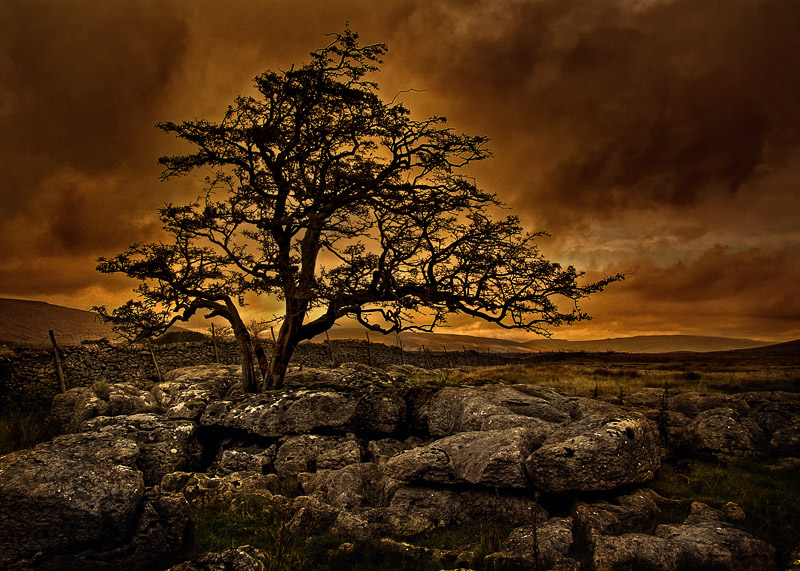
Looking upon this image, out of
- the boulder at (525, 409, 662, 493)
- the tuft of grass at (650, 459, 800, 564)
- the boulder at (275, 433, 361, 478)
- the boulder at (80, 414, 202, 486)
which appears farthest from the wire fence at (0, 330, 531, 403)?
the tuft of grass at (650, 459, 800, 564)

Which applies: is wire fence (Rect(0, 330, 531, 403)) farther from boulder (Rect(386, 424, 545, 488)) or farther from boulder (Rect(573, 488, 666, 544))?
boulder (Rect(573, 488, 666, 544))

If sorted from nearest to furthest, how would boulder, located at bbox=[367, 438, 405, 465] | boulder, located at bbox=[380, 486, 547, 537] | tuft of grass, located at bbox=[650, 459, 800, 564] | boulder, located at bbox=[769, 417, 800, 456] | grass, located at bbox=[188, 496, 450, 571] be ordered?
1. grass, located at bbox=[188, 496, 450, 571]
2. tuft of grass, located at bbox=[650, 459, 800, 564]
3. boulder, located at bbox=[380, 486, 547, 537]
4. boulder, located at bbox=[769, 417, 800, 456]
5. boulder, located at bbox=[367, 438, 405, 465]

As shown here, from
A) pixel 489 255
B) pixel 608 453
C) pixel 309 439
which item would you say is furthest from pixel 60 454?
pixel 489 255

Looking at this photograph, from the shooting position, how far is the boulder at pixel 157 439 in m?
12.2

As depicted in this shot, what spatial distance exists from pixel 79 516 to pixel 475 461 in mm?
7048

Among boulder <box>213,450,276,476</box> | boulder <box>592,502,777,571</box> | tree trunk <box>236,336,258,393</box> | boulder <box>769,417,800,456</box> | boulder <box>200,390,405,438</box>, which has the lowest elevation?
boulder <box>213,450,276,476</box>

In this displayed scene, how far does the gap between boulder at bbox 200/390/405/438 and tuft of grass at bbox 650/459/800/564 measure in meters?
8.12

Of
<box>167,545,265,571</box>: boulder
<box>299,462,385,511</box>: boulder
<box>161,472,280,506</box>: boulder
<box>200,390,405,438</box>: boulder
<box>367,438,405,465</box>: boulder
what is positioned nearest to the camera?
<box>167,545,265,571</box>: boulder

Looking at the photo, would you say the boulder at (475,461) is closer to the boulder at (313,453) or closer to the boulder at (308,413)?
the boulder at (313,453)

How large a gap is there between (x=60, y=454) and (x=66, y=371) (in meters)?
19.9

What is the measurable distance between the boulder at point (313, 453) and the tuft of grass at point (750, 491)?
795 centimetres

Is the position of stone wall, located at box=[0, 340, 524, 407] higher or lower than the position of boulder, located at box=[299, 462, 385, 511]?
higher

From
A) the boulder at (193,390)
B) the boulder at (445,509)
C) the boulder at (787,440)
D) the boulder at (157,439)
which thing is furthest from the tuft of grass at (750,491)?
the boulder at (193,390)

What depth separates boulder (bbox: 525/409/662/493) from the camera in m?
8.41
